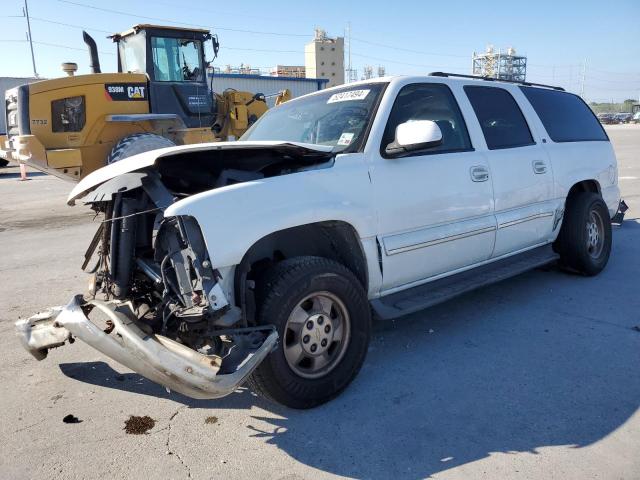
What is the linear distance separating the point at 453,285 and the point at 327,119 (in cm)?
160

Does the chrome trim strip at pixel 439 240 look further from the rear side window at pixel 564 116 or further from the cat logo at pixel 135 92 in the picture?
the cat logo at pixel 135 92

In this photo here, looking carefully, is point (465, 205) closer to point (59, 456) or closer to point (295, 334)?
point (295, 334)

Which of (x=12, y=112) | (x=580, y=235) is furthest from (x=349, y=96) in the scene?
(x=12, y=112)

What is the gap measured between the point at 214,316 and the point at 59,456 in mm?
1102

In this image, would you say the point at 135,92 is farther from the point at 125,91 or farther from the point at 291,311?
the point at 291,311

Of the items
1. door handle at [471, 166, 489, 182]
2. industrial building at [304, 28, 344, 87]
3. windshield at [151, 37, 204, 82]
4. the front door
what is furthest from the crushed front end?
industrial building at [304, 28, 344, 87]

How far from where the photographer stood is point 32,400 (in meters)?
3.32

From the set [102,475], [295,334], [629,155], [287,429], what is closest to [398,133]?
[295,334]

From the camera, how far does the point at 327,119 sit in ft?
13.1

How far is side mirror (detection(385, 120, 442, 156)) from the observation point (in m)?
3.36

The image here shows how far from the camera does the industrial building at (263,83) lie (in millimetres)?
27266

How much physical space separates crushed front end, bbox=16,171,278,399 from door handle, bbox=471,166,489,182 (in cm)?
220

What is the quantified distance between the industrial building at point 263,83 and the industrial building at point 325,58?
23.1 m

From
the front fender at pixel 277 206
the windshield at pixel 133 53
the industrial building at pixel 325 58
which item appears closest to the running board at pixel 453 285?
the front fender at pixel 277 206
